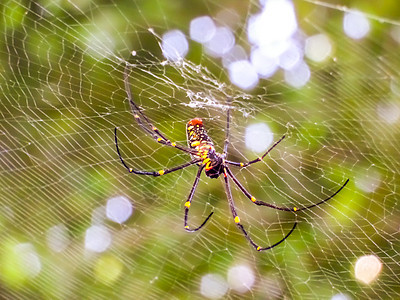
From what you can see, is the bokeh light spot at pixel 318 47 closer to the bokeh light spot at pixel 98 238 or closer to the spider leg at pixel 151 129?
the spider leg at pixel 151 129

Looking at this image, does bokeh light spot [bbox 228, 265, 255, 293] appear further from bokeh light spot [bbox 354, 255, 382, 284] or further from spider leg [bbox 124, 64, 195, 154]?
spider leg [bbox 124, 64, 195, 154]

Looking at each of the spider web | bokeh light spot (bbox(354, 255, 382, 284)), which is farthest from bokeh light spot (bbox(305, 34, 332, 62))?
bokeh light spot (bbox(354, 255, 382, 284))

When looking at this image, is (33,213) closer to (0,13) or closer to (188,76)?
(0,13)

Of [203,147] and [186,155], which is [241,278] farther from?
[203,147]

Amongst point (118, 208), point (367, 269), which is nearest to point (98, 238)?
point (118, 208)

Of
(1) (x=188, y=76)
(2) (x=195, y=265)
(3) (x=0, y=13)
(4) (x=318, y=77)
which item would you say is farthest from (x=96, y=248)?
(4) (x=318, y=77)

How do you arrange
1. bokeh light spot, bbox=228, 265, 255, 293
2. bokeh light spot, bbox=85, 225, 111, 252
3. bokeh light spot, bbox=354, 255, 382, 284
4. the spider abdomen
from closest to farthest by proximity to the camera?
the spider abdomen
bokeh light spot, bbox=354, 255, 382, 284
bokeh light spot, bbox=228, 265, 255, 293
bokeh light spot, bbox=85, 225, 111, 252

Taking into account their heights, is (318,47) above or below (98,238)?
above
